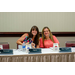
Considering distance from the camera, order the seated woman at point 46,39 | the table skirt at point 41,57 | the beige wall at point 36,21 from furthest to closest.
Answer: the beige wall at point 36,21 < the seated woman at point 46,39 < the table skirt at point 41,57

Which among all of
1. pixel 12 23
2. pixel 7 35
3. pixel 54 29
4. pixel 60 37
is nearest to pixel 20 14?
pixel 12 23

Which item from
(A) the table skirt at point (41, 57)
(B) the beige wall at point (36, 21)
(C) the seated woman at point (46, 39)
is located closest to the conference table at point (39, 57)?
(A) the table skirt at point (41, 57)

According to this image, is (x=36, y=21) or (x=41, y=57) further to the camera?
(x=36, y=21)

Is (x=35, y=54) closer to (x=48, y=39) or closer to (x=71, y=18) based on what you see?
(x=48, y=39)

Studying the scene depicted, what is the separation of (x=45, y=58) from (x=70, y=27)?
97.0 inches

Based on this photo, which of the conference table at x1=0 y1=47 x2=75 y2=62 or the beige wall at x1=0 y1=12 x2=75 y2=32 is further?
the beige wall at x1=0 y1=12 x2=75 y2=32

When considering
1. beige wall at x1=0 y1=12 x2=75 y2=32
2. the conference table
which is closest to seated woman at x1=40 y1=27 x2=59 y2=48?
the conference table

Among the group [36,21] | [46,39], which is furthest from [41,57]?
[36,21]

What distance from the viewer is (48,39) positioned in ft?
9.59

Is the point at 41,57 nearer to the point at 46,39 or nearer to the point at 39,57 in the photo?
the point at 39,57

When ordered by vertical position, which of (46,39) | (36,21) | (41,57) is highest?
(36,21)

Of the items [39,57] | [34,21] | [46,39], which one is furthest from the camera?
[34,21]

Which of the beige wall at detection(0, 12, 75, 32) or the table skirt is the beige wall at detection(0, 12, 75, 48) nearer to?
the beige wall at detection(0, 12, 75, 32)

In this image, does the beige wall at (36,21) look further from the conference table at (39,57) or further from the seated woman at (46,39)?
the conference table at (39,57)
